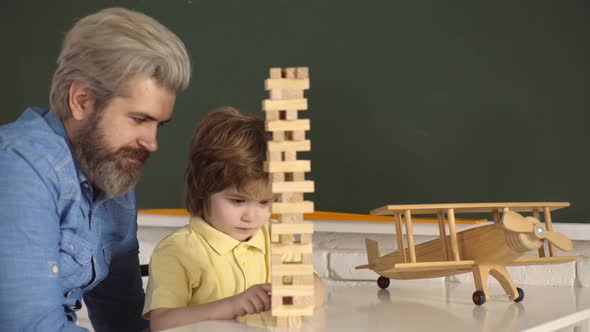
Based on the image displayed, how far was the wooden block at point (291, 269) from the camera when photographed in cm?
120

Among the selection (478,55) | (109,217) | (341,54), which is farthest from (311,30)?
(109,217)

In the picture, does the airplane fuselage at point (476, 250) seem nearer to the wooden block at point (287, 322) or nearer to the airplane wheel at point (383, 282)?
the airplane wheel at point (383, 282)

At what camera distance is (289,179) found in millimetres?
1215

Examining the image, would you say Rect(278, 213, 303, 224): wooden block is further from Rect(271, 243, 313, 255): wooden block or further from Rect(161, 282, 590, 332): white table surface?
Rect(161, 282, 590, 332): white table surface

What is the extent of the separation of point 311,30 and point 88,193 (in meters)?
0.77

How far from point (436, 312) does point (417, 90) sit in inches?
26.5

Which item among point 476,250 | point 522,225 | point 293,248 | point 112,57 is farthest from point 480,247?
point 112,57

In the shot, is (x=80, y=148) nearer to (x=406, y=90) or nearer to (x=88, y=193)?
(x=88, y=193)

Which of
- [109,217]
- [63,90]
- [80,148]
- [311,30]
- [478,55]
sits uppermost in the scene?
[311,30]

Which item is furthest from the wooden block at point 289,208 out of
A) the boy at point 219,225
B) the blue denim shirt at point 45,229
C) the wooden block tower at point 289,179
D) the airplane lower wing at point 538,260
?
the airplane lower wing at point 538,260

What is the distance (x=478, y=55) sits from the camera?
6.08 ft

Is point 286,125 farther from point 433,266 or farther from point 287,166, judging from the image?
point 433,266

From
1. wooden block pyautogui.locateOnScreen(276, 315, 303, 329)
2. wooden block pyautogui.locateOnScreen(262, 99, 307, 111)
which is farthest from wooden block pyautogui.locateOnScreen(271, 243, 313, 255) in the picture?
wooden block pyautogui.locateOnScreen(262, 99, 307, 111)

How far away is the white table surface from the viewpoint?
1.26 metres
